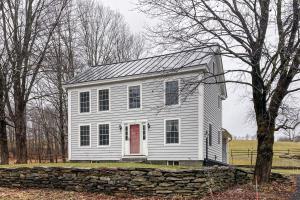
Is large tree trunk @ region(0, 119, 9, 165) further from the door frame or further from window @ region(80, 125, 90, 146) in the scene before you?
the door frame

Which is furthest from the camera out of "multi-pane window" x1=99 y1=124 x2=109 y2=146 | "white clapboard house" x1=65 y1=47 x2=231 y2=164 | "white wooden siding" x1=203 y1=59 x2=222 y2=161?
"multi-pane window" x1=99 y1=124 x2=109 y2=146

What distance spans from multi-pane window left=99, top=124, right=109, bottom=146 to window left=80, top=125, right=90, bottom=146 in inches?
33.8

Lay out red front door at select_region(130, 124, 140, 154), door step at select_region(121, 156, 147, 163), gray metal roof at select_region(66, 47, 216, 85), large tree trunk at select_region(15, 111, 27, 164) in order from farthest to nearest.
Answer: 1. large tree trunk at select_region(15, 111, 27, 164)
2. red front door at select_region(130, 124, 140, 154)
3. gray metal roof at select_region(66, 47, 216, 85)
4. door step at select_region(121, 156, 147, 163)

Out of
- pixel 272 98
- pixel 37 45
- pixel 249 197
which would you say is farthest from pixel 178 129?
pixel 37 45

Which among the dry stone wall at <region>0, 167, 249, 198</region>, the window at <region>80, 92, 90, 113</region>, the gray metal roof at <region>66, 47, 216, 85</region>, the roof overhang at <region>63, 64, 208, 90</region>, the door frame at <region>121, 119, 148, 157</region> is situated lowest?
the dry stone wall at <region>0, 167, 249, 198</region>

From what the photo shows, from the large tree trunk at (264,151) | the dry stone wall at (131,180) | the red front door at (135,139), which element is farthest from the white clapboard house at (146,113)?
the large tree trunk at (264,151)

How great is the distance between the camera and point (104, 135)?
2216 cm

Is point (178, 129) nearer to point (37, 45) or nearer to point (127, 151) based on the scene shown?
point (127, 151)

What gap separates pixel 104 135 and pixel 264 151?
10433mm

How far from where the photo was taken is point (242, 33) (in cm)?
1332

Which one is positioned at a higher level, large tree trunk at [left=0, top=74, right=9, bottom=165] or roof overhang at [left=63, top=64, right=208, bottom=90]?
roof overhang at [left=63, top=64, right=208, bottom=90]

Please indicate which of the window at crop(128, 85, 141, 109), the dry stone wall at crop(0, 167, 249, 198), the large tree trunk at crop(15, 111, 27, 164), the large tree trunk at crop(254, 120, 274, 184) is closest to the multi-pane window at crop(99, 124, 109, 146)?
the window at crop(128, 85, 141, 109)

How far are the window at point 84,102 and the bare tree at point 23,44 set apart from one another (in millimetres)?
3281

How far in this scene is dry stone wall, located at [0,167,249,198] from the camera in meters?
12.4
